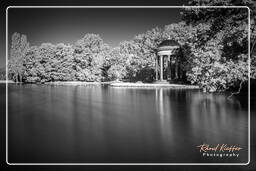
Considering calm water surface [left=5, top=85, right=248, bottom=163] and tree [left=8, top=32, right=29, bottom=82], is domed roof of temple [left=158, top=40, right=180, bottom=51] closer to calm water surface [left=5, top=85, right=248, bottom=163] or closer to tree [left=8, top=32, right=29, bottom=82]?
calm water surface [left=5, top=85, right=248, bottom=163]

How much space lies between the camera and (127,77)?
68500mm

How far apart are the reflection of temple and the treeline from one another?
188 cm

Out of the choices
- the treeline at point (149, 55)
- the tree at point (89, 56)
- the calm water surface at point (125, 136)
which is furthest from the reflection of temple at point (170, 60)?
the calm water surface at point (125, 136)

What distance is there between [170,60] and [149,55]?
9.10 metres

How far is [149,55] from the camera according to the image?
65750 millimetres

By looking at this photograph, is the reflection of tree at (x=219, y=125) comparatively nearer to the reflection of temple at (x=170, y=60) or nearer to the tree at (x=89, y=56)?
the reflection of temple at (x=170, y=60)

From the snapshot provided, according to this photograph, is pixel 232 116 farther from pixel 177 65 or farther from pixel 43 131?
pixel 177 65

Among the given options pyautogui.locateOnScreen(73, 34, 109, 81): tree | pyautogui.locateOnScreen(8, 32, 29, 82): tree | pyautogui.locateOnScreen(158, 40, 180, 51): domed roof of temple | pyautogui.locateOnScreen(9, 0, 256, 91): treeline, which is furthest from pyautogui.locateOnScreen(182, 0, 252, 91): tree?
pyautogui.locateOnScreen(73, 34, 109, 81): tree

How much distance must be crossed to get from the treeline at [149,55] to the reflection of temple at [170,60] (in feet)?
6.16

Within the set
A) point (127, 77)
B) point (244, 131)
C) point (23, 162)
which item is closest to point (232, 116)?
point (244, 131)

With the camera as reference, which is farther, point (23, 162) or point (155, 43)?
point (155, 43)

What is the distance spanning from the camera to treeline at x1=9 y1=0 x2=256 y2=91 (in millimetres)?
14234

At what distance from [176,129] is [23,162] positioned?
22.0 feet

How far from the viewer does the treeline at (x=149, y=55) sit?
1423cm
